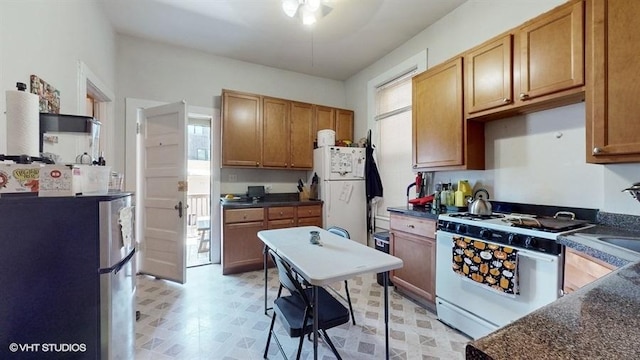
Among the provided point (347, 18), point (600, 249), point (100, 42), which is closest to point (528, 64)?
point (600, 249)

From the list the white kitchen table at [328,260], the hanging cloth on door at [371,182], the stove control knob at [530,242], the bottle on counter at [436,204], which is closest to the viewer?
the white kitchen table at [328,260]

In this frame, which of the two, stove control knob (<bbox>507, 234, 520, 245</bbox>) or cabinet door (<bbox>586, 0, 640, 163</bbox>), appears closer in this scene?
cabinet door (<bbox>586, 0, 640, 163</bbox>)

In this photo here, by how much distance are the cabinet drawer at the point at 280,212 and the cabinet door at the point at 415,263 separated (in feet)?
4.60

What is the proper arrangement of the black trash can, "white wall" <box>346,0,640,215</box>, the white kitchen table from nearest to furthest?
1. the white kitchen table
2. "white wall" <box>346,0,640,215</box>
3. the black trash can

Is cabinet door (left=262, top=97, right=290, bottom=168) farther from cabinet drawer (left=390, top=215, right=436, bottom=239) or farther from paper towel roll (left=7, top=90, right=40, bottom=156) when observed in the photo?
paper towel roll (left=7, top=90, right=40, bottom=156)

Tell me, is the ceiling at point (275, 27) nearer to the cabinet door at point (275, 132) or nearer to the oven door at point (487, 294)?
the cabinet door at point (275, 132)

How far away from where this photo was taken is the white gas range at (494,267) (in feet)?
5.03

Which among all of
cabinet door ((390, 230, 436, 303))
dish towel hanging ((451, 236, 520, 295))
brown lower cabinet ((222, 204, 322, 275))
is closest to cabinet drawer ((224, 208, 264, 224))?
brown lower cabinet ((222, 204, 322, 275))

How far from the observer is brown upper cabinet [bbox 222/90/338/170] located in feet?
11.3

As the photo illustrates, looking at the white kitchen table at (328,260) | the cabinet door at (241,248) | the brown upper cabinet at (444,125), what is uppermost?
the brown upper cabinet at (444,125)

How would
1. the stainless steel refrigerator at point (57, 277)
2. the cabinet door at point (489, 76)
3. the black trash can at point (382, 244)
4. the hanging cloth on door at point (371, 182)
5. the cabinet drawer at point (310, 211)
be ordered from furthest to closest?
the hanging cloth on door at point (371, 182) < the cabinet drawer at point (310, 211) < the black trash can at point (382, 244) < the cabinet door at point (489, 76) < the stainless steel refrigerator at point (57, 277)

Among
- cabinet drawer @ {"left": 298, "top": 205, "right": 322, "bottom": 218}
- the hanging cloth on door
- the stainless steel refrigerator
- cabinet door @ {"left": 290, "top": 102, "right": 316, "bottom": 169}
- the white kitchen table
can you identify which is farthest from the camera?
cabinet door @ {"left": 290, "top": 102, "right": 316, "bottom": 169}

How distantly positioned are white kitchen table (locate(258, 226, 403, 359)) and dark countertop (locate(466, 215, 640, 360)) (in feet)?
2.78

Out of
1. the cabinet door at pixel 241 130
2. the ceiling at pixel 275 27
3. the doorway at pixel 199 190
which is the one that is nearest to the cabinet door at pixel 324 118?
the ceiling at pixel 275 27
